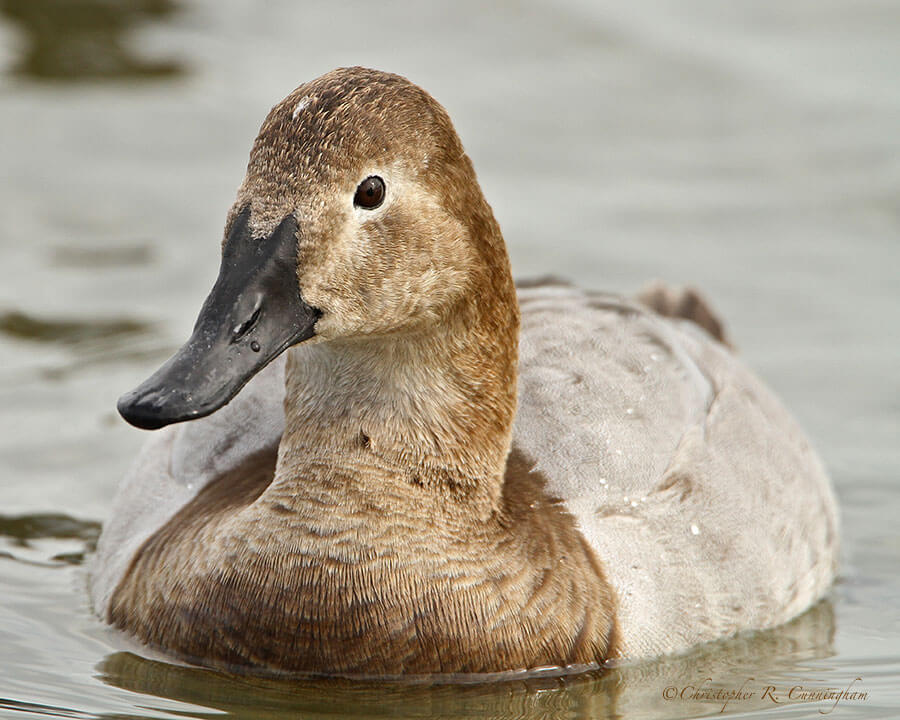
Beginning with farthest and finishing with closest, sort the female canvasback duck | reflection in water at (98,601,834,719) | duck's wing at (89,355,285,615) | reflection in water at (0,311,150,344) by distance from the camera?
reflection in water at (0,311,150,344)
duck's wing at (89,355,285,615)
reflection in water at (98,601,834,719)
the female canvasback duck

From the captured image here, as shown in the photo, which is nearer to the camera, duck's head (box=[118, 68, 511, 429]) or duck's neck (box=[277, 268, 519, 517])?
duck's head (box=[118, 68, 511, 429])

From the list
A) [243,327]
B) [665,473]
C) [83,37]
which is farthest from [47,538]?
[83,37]

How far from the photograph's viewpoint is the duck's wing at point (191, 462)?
5871 mm

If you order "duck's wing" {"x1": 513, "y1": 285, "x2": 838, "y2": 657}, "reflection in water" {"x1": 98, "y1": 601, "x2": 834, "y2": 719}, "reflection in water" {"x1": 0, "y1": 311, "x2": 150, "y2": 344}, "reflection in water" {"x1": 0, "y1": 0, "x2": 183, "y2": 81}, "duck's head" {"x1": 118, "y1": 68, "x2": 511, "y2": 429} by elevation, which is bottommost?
"reflection in water" {"x1": 98, "y1": 601, "x2": 834, "y2": 719}

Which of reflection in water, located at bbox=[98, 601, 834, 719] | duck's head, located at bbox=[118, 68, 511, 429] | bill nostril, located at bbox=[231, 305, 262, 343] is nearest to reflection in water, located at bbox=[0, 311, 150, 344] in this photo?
reflection in water, located at bbox=[98, 601, 834, 719]

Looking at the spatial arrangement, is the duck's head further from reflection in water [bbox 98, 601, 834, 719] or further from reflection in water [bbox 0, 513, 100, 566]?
reflection in water [bbox 0, 513, 100, 566]

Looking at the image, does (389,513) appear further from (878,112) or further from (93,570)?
(878,112)

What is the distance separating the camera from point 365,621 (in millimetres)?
5168

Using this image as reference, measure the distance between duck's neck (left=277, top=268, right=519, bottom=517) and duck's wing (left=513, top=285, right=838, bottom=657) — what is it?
1.41 feet

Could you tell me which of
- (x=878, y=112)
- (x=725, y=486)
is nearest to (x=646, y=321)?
(x=725, y=486)

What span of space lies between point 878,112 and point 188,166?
4.38 meters

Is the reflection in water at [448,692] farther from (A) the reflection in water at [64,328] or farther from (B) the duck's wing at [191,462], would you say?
(A) the reflection in water at [64,328]

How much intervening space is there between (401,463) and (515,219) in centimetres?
473

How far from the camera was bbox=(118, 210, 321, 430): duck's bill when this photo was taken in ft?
15.5
